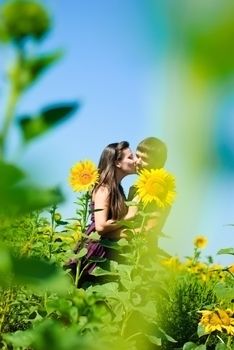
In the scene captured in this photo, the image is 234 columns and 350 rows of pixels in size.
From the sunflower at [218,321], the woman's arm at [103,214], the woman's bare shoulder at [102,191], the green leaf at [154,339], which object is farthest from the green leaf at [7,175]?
the woman's bare shoulder at [102,191]

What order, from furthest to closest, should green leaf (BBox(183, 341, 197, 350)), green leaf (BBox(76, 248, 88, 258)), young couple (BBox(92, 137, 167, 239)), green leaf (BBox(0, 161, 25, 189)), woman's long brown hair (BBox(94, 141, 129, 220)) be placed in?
woman's long brown hair (BBox(94, 141, 129, 220)) < young couple (BBox(92, 137, 167, 239)) < green leaf (BBox(183, 341, 197, 350)) < green leaf (BBox(76, 248, 88, 258)) < green leaf (BBox(0, 161, 25, 189))

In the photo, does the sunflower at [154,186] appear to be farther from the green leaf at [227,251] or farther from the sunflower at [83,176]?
the green leaf at [227,251]

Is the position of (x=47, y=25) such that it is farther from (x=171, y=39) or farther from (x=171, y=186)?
(x=171, y=186)

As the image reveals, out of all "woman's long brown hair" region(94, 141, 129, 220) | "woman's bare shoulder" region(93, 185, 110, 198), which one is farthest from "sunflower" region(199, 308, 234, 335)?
"woman's bare shoulder" region(93, 185, 110, 198)

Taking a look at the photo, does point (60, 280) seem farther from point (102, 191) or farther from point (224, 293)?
point (102, 191)

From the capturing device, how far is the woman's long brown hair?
3148mm

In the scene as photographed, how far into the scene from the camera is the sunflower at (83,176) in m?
2.79

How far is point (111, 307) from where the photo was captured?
8.56ft

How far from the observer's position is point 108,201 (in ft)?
10.4

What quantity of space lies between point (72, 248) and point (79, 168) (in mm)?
354

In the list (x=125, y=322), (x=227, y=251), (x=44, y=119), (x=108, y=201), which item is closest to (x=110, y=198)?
(x=108, y=201)

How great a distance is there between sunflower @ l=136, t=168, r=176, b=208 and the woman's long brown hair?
23.1 inches

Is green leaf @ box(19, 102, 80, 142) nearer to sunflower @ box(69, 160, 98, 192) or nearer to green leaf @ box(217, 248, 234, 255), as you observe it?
sunflower @ box(69, 160, 98, 192)

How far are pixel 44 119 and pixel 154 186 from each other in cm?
215
